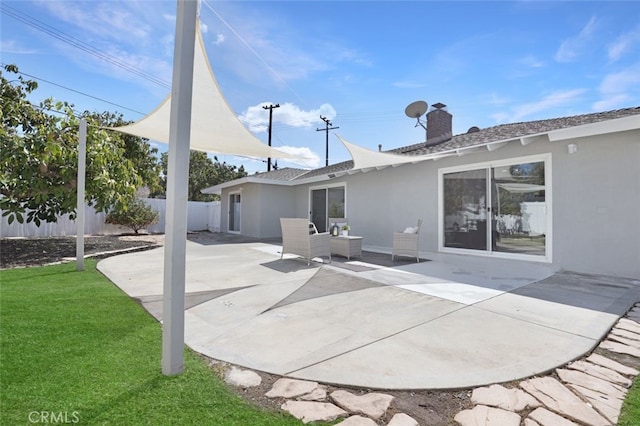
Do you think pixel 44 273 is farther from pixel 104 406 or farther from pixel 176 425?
pixel 176 425

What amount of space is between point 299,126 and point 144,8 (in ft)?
59.8

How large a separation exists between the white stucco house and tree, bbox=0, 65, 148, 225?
6.85m

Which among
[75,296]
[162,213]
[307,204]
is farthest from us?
[162,213]

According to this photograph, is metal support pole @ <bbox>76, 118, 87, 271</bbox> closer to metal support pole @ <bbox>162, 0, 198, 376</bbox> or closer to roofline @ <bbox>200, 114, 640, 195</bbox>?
metal support pole @ <bbox>162, 0, 198, 376</bbox>

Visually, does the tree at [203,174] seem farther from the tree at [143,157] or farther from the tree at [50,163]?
the tree at [50,163]

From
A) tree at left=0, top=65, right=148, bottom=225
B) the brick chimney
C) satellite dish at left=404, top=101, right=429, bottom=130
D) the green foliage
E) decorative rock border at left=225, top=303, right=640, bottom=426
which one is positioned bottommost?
decorative rock border at left=225, top=303, right=640, bottom=426

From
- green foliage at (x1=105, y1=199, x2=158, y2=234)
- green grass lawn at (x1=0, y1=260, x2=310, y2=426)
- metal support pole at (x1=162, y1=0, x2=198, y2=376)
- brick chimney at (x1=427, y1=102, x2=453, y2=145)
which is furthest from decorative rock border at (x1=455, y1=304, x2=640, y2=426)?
green foliage at (x1=105, y1=199, x2=158, y2=234)

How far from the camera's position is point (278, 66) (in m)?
6.48

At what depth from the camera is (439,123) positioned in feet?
35.0

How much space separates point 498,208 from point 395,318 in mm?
5125

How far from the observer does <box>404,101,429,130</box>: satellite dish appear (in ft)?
36.9

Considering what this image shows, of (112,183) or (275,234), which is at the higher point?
(112,183)

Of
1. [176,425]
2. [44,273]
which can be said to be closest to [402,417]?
[176,425]

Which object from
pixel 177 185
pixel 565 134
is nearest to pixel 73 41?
pixel 177 185
